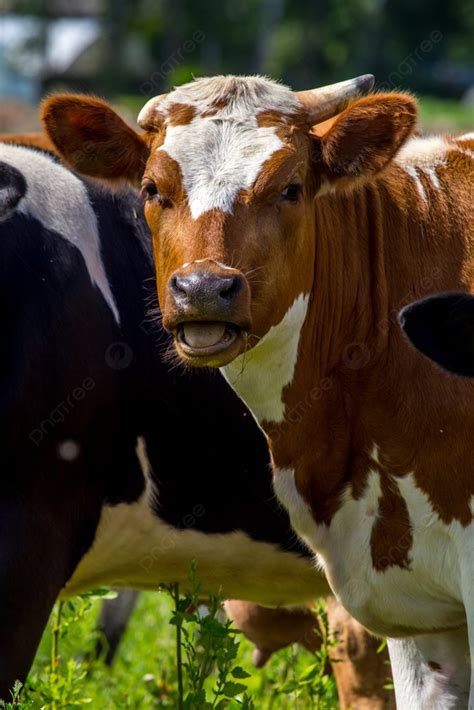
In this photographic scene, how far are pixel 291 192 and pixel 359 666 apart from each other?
110 inches

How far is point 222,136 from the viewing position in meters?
4.74

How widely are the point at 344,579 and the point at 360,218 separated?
1293 millimetres

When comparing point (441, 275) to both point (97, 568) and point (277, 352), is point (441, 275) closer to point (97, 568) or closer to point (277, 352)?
point (277, 352)

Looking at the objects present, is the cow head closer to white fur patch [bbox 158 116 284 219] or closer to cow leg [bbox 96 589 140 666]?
white fur patch [bbox 158 116 284 219]

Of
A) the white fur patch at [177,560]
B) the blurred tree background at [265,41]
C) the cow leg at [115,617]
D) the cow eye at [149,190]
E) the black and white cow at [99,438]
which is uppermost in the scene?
the cow eye at [149,190]

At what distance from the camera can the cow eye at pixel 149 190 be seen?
4859 millimetres

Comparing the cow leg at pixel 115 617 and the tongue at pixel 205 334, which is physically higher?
the tongue at pixel 205 334

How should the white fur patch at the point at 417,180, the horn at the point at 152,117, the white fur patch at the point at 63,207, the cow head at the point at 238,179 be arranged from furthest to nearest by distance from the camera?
1. the white fur patch at the point at 63,207
2. the white fur patch at the point at 417,180
3. the horn at the point at 152,117
4. the cow head at the point at 238,179

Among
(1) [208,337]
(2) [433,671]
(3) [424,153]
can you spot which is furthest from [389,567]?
(3) [424,153]

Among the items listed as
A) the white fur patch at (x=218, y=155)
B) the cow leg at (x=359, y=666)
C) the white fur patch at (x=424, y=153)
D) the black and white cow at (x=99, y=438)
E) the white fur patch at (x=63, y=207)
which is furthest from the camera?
the cow leg at (x=359, y=666)

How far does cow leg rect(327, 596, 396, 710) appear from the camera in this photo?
6.68m

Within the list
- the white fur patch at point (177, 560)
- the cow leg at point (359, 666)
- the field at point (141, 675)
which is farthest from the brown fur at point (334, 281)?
the cow leg at point (359, 666)

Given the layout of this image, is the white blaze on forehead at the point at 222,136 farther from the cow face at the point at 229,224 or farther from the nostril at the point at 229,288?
the nostril at the point at 229,288

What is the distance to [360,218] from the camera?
5.13 metres
